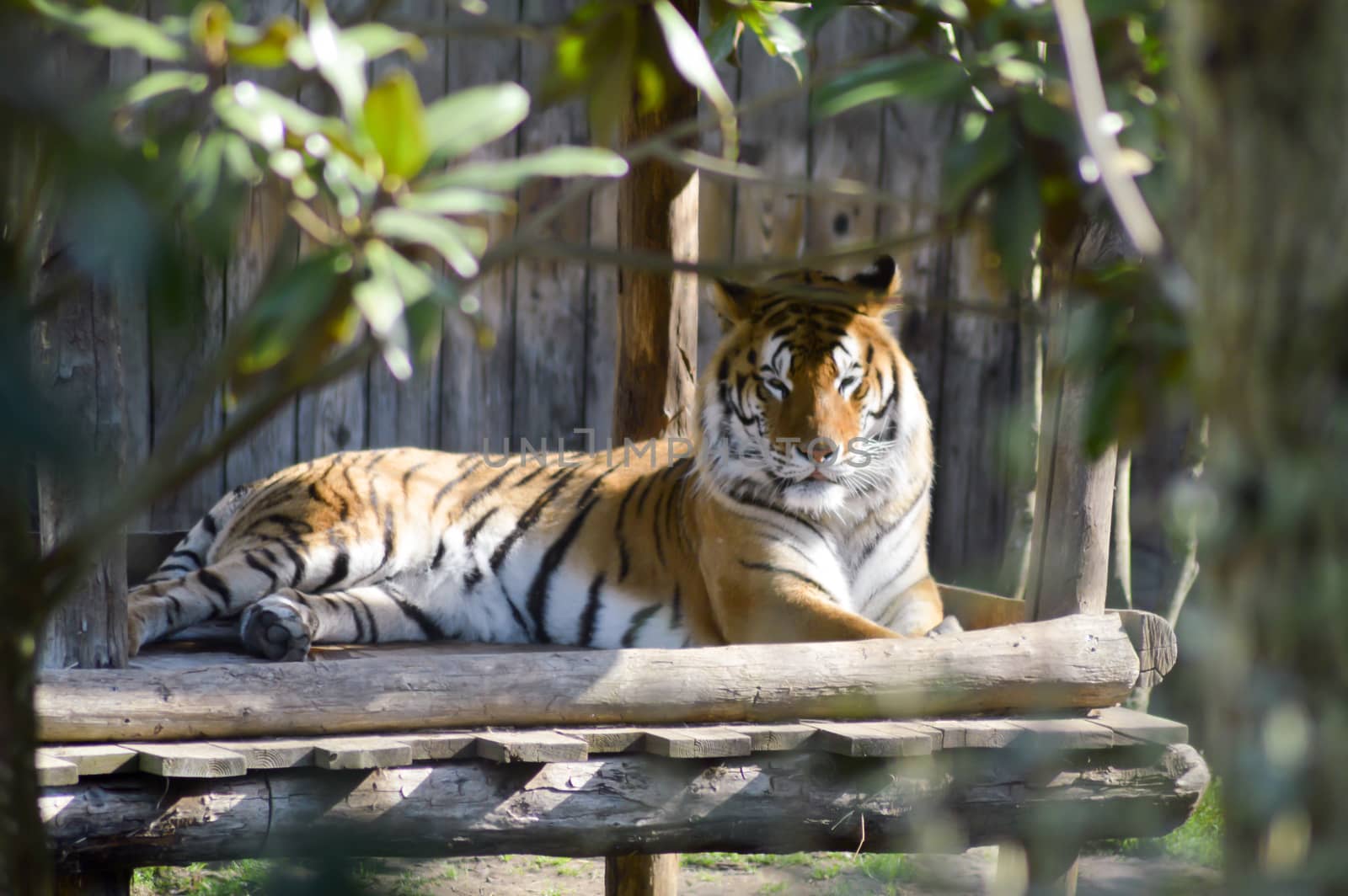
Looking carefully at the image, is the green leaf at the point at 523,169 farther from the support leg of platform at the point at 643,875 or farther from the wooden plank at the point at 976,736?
the support leg of platform at the point at 643,875

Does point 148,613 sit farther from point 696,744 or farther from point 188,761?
point 696,744

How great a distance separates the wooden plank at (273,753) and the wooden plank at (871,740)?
109 centimetres

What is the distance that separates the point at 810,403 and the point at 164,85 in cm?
286

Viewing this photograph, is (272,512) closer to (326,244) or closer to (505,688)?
(505,688)

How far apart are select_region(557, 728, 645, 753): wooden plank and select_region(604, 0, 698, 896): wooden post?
57.8 inches

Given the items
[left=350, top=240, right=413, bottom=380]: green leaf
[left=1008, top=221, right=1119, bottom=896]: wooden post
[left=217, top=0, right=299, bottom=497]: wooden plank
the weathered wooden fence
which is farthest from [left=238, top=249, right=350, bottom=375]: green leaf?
the weathered wooden fence

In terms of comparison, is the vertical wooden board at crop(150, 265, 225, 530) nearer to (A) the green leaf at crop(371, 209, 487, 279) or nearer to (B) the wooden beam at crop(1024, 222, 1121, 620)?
(B) the wooden beam at crop(1024, 222, 1121, 620)

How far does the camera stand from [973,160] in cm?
94

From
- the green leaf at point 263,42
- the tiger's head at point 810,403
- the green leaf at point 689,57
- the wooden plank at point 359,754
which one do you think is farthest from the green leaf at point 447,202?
the tiger's head at point 810,403

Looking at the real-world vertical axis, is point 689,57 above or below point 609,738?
above

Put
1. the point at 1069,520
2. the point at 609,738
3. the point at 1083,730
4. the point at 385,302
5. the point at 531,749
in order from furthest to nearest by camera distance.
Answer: the point at 1069,520 → the point at 1083,730 → the point at 609,738 → the point at 531,749 → the point at 385,302

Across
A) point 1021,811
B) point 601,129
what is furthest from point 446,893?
point 601,129

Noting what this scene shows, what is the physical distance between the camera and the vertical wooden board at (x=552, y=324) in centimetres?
495

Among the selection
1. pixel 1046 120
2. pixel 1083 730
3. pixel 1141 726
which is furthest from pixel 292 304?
pixel 1141 726
